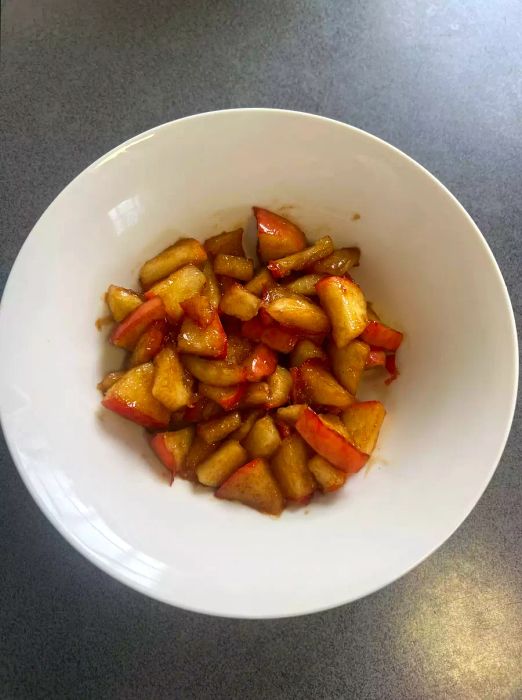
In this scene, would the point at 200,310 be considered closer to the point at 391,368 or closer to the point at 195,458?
the point at 195,458

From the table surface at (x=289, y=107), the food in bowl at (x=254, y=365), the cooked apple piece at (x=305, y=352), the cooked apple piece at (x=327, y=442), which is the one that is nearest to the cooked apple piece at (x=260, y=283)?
the food in bowl at (x=254, y=365)

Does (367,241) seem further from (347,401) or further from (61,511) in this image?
(61,511)

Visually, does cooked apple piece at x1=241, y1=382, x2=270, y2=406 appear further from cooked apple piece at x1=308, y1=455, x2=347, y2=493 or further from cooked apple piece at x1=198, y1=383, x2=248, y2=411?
cooked apple piece at x1=308, y1=455, x2=347, y2=493

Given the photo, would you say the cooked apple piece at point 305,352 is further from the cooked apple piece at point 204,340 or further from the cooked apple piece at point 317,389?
the cooked apple piece at point 204,340

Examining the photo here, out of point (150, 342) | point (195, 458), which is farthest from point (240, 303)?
point (195, 458)

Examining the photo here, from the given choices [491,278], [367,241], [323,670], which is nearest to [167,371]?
[367,241]

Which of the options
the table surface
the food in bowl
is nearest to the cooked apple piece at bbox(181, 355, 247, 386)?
the food in bowl

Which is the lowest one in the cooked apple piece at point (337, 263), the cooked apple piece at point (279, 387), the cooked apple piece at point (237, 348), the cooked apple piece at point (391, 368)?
the cooked apple piece at point (391, 368)

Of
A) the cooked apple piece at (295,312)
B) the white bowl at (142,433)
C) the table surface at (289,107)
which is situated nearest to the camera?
the white bowl at (142,433)
